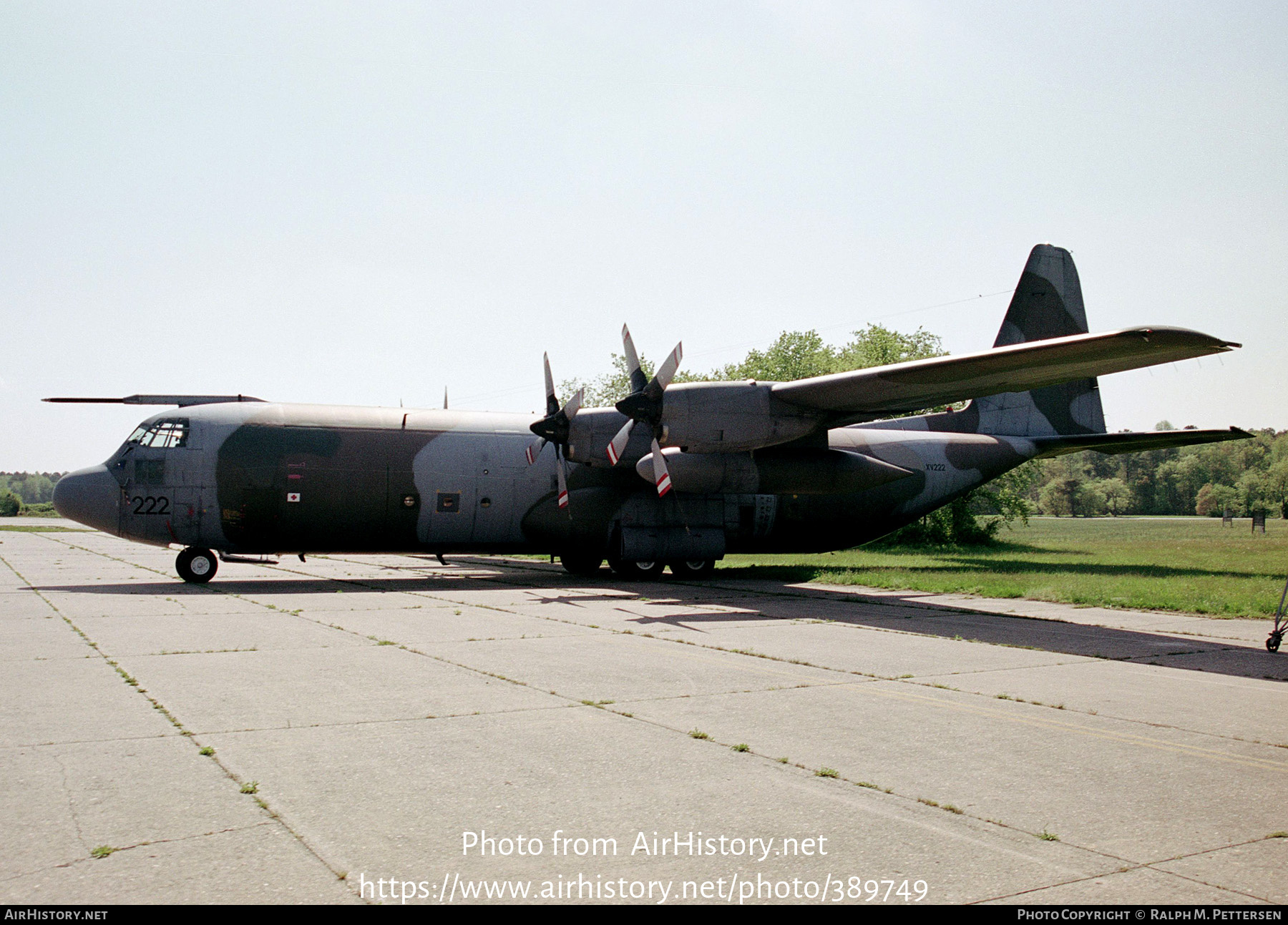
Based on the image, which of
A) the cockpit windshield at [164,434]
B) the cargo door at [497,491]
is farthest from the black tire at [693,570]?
the cockpit windshield at [164,434]

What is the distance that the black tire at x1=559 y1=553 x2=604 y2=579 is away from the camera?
86.1ft

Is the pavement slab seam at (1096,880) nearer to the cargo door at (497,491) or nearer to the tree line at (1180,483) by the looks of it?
the cargo door at (497,491)

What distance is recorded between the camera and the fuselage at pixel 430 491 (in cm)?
2219

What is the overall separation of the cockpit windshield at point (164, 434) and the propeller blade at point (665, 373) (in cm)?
1131

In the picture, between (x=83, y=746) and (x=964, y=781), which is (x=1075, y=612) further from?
(x=83, y=746)

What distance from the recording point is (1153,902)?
4613mm

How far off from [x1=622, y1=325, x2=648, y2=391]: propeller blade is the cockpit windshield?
10.8 meters

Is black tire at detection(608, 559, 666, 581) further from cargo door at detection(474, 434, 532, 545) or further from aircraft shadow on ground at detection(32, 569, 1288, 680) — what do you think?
cargo door at detection(474, 434, 532, 545)

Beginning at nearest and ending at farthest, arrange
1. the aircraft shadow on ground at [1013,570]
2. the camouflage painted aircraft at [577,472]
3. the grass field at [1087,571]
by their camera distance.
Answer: the grass field at [1087,571], the camouflage painted aircraft at [577,472], the aircraft shadow on ground at [1013,570]

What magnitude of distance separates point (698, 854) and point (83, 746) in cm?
528

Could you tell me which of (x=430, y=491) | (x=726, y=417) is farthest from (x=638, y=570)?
(x=726, y=417)

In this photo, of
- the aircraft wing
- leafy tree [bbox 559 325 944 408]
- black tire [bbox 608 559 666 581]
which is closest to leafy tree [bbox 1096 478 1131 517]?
leafy tree [bbox 559 325 944 408]

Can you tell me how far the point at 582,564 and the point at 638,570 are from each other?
1763mm

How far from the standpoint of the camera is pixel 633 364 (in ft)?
71.9
